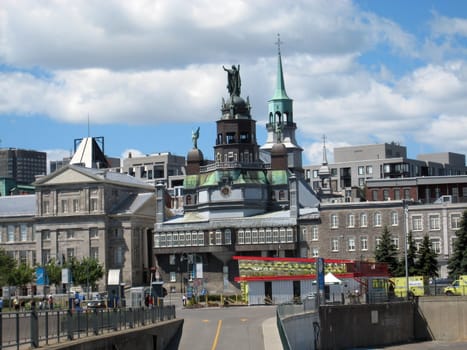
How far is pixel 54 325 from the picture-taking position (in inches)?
1261

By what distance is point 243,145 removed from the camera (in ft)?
483

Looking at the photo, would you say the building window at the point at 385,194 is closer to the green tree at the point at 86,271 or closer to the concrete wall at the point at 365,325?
the green tree at the point at 86,271

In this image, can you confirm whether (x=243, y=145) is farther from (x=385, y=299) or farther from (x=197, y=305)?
(x=385, y=299)

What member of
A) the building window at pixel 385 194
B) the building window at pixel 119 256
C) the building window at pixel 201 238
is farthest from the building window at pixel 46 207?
the building window at pixel 385 194

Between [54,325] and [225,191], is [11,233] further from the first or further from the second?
[54,325]

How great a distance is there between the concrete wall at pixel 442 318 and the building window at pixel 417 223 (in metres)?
48.3

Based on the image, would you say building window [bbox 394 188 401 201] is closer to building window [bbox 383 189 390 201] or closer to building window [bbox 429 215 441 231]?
building window [bbox 383 189 390 201]

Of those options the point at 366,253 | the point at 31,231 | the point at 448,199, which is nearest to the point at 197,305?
the point at 366,253

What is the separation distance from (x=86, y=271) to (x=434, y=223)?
139ft

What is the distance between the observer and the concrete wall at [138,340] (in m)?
30.9

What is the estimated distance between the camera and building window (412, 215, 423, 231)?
130 m

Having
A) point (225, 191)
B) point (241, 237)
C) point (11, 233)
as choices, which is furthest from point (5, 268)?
point (11, 233)

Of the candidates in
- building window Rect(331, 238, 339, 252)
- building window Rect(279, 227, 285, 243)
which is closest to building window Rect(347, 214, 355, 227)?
building window Rect(331, 238, 339, 252)

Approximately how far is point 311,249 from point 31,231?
142 feet
